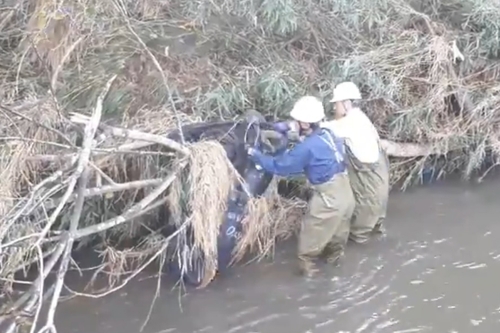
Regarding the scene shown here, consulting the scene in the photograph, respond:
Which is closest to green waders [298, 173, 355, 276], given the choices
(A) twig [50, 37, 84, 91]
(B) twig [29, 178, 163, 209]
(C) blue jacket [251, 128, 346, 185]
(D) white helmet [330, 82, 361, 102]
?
(C) blue jacket [251, 128, 346, 185]

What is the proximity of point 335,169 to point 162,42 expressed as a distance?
2.72 meters

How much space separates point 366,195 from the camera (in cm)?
844

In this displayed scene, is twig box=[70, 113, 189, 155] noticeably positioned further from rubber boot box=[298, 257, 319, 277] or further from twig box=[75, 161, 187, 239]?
rubber boot box=[298, 257, 319, 277]

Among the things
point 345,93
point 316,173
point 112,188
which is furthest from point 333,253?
point 112,188

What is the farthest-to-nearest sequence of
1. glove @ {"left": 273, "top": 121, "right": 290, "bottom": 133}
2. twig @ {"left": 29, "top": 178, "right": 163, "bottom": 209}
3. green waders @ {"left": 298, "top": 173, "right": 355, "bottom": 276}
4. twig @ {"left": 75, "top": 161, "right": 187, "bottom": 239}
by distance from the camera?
1. glove @ {"left": 273, "top": 121, "right": 290, "bottom": 133}
2. green waders @ {"left": 298, "top": 173, "right": 355, "bottom": 276}
3. twig @ {"left": 29, "top": 178, "right": 163, "bottom": 209}
4. twig @ {"left": 75, "top": 161, "right": 187, "bottom": 239}

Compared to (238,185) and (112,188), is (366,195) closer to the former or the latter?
(238,185)

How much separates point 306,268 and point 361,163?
4.06 feet

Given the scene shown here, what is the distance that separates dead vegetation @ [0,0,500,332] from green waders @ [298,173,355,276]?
0.44m

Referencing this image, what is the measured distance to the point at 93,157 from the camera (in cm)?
722

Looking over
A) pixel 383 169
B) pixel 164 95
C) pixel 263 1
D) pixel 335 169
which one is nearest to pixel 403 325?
pixel 335 169

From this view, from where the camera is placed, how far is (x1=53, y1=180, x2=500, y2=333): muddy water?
6.83 meters

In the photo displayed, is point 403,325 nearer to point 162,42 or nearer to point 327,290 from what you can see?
point 327,290

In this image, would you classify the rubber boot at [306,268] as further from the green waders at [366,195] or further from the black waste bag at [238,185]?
the green waders at [366,195]

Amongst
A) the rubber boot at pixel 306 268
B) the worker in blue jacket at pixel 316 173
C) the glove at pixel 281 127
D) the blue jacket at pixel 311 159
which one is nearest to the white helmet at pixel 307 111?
the worker in blue jacket at pixel 316 173
